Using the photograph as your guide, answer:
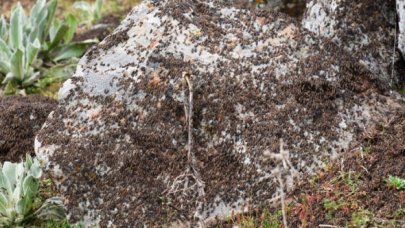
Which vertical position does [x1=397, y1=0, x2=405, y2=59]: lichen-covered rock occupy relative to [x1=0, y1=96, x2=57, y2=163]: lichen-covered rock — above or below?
above

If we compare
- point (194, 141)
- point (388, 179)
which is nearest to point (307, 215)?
point (388, 179)

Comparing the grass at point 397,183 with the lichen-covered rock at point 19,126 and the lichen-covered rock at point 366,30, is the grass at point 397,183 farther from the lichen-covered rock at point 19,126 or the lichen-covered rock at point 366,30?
the lichen-covered rock at point 19,126

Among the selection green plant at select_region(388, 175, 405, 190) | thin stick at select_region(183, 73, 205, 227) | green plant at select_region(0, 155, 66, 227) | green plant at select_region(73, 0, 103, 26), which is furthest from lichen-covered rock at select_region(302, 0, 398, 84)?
green plant at select_region(73, 0, 103, 26)

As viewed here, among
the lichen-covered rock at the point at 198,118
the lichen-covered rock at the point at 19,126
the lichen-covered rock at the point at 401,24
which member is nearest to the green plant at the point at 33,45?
the lichen-covered rock at the point at 19,126

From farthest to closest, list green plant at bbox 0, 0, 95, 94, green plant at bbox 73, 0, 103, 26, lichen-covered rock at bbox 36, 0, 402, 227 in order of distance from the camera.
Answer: green plant at bbox 73, 0, 103, 26 < green plant at bbox 0, 0, 95, 94 < lichen-covered rock at bbox 36, 0, 402, 227

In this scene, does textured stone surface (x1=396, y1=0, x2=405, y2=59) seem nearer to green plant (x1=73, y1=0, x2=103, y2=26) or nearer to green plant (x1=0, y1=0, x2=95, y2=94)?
green plant (x1=0, y1=0, x2=95, y2=94)

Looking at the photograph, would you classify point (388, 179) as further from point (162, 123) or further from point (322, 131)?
point (162, 123)
